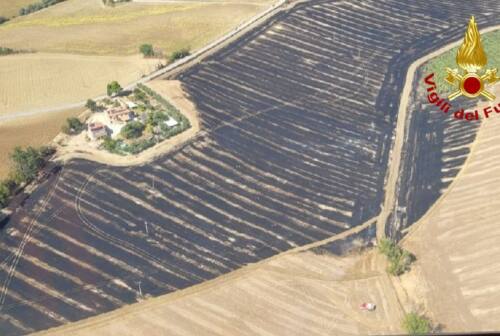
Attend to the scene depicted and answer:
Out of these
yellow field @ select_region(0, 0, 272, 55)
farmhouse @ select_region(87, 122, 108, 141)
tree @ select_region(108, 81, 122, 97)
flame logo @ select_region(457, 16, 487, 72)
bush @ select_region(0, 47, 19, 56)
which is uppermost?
flame logo @ select_region(457, 16, 487, 72)

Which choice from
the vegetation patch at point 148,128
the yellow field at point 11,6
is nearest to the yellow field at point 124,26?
the yellow field at point 11,6

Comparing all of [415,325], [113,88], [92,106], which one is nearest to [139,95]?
[113,88]

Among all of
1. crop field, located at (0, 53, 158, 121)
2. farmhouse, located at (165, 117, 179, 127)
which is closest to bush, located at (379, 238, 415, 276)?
farmhouse, located at (165, 117, 179, 127)

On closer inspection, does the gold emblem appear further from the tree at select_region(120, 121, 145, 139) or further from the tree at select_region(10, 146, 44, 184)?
the tree at select_region(10, 146, 44, 184)

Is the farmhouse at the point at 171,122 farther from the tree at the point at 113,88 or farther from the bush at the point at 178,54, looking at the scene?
the bush at the point at 178,54

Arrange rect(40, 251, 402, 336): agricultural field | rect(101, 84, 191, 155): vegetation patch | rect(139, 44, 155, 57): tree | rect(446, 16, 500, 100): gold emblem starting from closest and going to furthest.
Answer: rect(40, 251, 402, 336): agricultural field < rect(446, 16, 500, 100): gold emblem < rect(101, 84, 191, 155): vegetation patch < rect(139, 44, 155, 57): tree

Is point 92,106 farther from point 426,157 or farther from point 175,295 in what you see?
point 426,157
